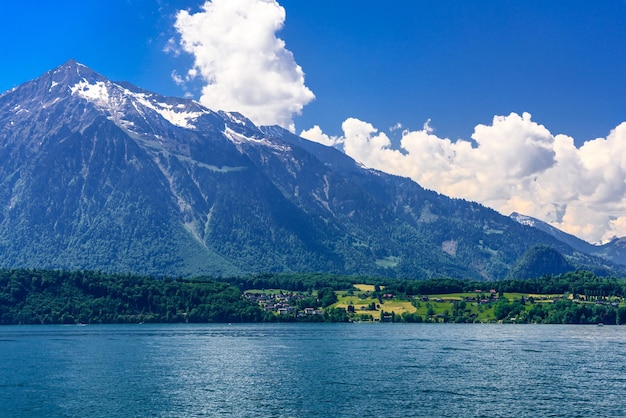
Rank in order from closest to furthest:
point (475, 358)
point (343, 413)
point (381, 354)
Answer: point (343, 413) < point (475, 358) < point (381, 354)

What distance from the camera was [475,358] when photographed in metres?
182

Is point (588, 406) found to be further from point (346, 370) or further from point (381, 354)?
point (381, 354)

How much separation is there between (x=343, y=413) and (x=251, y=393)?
24.7m

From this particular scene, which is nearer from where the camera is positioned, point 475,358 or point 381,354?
point 475,358

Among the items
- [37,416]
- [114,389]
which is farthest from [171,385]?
[37,416]

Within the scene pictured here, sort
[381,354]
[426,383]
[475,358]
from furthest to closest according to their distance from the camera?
1. [381,354]
2. [475,358]
3. [426,383]

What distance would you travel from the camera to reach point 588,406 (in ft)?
373

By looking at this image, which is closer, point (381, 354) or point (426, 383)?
point (426, 383)

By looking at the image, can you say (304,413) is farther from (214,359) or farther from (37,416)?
(214,359)

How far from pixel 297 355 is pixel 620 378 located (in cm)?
8231

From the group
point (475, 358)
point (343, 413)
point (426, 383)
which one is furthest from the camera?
point (475, 358)

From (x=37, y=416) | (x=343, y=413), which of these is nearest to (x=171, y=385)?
(x=37, y=416)

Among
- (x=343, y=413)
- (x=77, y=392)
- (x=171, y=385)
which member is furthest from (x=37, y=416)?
(x=343, y=413)

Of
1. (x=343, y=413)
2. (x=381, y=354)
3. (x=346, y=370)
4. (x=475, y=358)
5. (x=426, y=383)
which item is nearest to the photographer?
(x=343, y=413)
